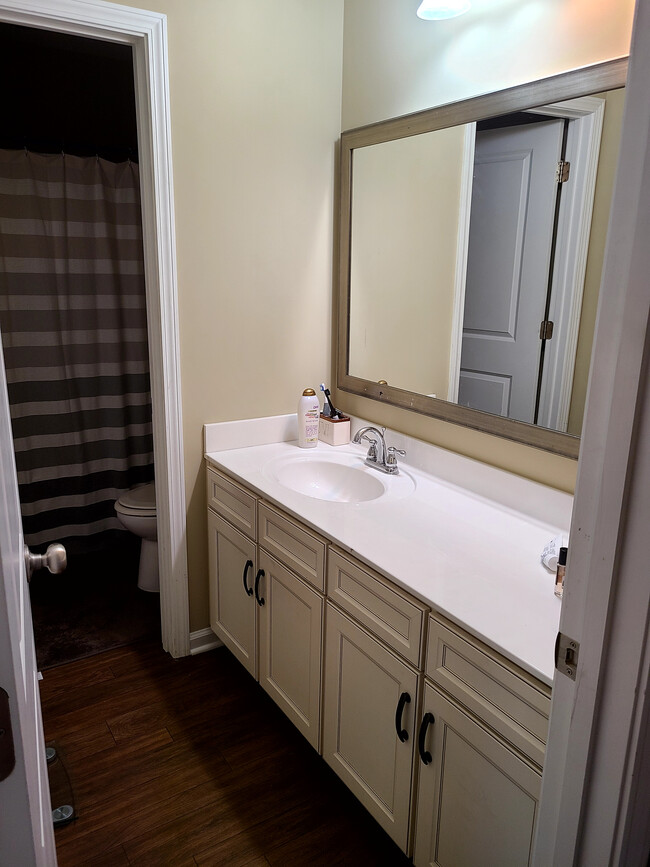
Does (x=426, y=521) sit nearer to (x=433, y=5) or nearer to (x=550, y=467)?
(x=550, y=467)

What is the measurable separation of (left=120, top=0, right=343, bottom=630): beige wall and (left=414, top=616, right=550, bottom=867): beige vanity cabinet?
4.26ft

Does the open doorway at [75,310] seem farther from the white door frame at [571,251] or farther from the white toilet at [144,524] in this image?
the white door frame at [571,251]

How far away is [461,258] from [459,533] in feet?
2.66

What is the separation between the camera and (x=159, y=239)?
2121mm

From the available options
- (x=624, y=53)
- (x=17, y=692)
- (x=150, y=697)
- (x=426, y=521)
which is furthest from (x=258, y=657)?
(x=624, y=53)

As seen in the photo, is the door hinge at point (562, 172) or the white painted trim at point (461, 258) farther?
the white painted trim at point (461, 258)

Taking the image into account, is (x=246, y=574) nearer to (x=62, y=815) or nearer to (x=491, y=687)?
(x=62, y=815)

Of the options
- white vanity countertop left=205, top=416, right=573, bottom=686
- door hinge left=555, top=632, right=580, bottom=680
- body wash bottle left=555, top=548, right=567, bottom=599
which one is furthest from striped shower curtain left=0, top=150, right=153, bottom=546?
door hinge left=555, top=632, right=580, bottom=680

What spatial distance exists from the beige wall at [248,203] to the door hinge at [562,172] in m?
1.02

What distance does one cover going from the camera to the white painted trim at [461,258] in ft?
6.13

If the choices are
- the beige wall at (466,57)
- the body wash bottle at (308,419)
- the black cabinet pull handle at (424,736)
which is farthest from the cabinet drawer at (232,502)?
the black cabinet pull handle at (424,736)

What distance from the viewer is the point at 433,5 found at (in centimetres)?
186

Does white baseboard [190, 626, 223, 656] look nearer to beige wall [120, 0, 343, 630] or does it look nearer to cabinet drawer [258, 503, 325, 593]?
beige wall [120, 0, 343, 630]

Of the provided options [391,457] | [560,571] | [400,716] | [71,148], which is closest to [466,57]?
[391,457]
